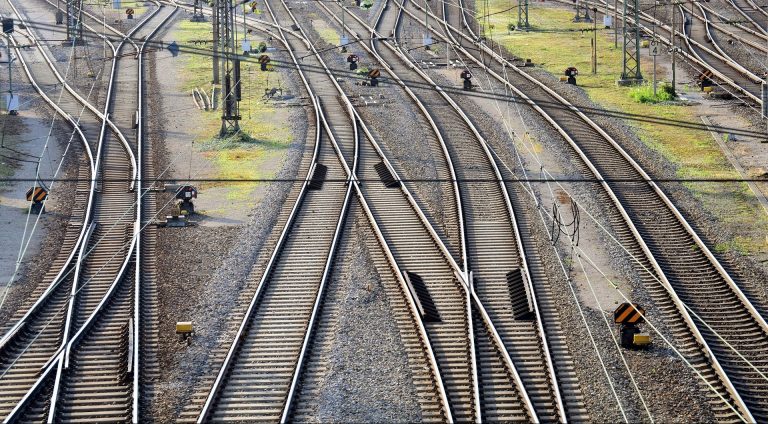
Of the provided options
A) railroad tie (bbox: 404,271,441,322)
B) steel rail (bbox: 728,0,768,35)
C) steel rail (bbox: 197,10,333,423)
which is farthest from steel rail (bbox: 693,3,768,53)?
railroad tie (bbox: 404,271,441,322)

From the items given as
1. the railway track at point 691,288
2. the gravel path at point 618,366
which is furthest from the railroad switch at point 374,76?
the gravel path at point 618,366

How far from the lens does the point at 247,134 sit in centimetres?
3488

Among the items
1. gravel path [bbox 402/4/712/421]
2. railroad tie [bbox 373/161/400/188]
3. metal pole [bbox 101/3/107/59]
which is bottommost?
gravel path [bbox 402/4/712/421]

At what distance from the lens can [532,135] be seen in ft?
110

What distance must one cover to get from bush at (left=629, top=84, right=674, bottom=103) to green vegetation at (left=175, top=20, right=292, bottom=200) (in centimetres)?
1090

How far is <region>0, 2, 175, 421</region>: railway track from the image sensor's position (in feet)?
55.0

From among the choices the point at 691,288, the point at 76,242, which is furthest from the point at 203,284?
the point at 691,288

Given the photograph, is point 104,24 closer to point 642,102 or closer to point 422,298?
point 642,102

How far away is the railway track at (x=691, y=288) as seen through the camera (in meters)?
17.6

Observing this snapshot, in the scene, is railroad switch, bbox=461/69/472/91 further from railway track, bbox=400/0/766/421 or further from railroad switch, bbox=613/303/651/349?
railroad switch, bbox=613/303/651/349

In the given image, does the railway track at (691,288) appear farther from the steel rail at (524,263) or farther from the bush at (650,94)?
the bush at (650,94)

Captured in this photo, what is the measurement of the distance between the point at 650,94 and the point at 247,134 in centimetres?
1278

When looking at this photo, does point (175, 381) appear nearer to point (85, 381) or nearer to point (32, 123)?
point (85, 381)

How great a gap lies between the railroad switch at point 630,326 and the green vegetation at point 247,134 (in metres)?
11.2
